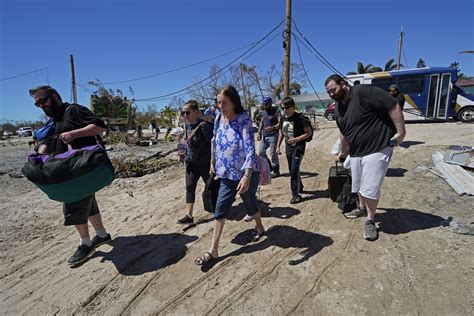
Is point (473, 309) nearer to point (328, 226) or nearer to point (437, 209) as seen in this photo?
point (328, 226)

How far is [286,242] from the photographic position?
3254mm

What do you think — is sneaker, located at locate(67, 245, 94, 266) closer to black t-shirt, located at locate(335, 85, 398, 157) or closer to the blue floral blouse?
the blue floral blouse

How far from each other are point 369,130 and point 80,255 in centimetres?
355

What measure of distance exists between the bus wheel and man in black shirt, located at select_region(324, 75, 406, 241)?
13431 millimetres

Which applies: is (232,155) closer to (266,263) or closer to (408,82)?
(266,263)

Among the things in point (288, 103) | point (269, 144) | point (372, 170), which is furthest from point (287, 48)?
point (372, 170)

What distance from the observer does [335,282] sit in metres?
2.46

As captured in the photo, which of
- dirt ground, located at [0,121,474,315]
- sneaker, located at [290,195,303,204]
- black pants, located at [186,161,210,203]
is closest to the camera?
dirt ground, located at [0,121,474,315]

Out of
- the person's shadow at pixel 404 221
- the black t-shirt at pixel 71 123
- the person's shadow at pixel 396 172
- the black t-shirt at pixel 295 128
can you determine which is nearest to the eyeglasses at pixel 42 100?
the black t-shirt at pixel 71 123

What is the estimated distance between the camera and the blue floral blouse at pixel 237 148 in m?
2.74

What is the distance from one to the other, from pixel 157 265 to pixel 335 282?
6.10 feet

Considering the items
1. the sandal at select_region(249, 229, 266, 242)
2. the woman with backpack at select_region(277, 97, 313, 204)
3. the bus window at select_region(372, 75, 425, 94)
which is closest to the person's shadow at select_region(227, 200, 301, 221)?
the woman with backpack at select_region(277, 97, 313, 204)

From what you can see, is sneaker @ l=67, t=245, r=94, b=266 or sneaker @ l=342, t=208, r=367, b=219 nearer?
sneaker @ l=67, t=245, r=94, b=266

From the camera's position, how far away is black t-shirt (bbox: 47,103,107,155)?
9.17ft
